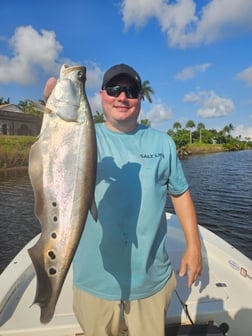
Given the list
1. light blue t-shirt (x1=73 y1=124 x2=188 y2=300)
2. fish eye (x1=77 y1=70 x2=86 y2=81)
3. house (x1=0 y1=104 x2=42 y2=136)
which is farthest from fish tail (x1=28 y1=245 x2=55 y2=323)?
house (x1=0 y1=104 x2=42 y2=136)

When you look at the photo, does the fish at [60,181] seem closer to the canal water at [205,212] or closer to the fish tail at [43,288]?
the fish tail at [43,288]

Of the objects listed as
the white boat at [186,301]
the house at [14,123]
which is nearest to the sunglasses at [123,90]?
the white boat at [186,301]

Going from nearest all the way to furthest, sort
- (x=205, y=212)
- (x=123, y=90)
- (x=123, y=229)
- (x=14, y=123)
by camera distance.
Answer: (x=123, y=229), (x=123, y=90), (x=205, y=212), (x=14, y=123)

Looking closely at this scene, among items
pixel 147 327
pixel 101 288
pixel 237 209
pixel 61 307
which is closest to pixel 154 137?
pixel 101 288

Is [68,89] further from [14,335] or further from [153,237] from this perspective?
[14,335]

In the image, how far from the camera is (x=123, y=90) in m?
2.46

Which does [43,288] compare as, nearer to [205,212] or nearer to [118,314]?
[118,314]

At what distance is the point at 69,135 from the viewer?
1814 mm

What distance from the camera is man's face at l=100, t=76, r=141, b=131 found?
2.43m

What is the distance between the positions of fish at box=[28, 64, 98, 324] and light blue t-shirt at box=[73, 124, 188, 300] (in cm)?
48

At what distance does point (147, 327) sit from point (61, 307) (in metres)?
1.43

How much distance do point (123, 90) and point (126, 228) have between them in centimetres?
117

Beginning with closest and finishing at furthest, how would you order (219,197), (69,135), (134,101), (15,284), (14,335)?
(69,135), (134,101), (14,335), (15,284), (219,197)

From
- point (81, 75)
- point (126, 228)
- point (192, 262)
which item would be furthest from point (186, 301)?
point (81, 75)
